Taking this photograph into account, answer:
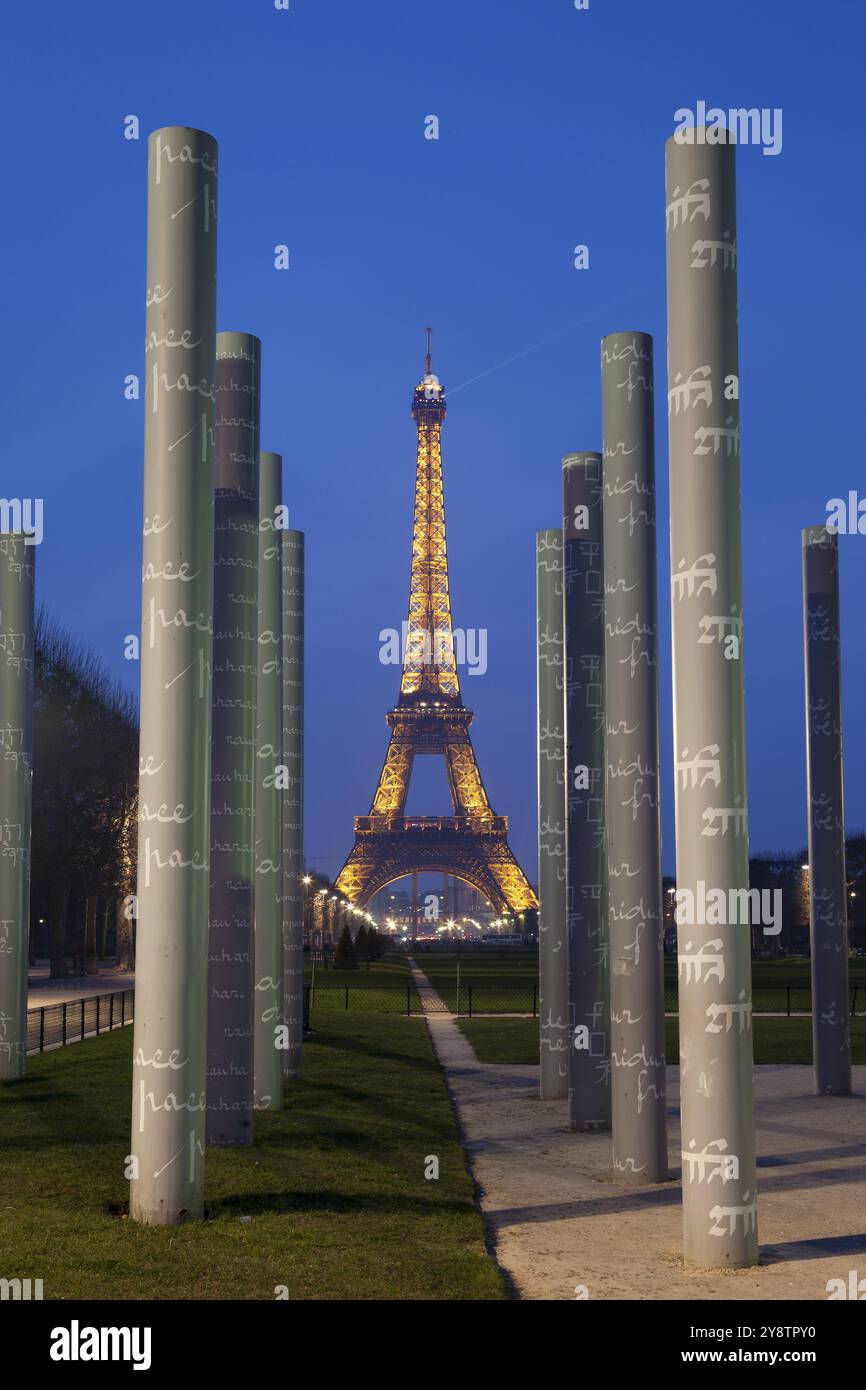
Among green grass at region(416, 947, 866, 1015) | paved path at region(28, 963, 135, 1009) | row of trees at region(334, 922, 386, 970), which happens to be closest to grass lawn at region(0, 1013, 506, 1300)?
green grass at region(416, 947, 866, 1015)

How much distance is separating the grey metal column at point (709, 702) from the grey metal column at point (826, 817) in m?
11.5

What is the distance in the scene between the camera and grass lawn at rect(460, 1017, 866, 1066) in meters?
28.1

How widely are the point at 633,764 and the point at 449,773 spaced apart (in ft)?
334

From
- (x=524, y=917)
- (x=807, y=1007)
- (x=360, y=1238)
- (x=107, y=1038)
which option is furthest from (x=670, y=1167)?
(x=524, y=917)

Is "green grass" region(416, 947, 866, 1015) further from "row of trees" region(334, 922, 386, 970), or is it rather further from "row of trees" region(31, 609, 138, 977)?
"row of trees" region(31, 609, 138, 977)

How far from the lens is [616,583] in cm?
1582

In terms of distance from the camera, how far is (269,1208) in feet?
41.1

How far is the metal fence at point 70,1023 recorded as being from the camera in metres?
29.1

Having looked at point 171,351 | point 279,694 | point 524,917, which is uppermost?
point 171,351

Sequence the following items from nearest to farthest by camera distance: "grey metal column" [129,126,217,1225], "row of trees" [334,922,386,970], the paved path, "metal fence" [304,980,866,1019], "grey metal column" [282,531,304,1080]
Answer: "grey metal column" [129,126,217,1225] < "grey metal column" [282,531,304,1080] < "metal fence" [304,980,866,1019] < the paved path < "row of trees" [334,922,386,970]

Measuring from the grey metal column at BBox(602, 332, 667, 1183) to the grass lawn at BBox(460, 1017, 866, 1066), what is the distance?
35.1ft

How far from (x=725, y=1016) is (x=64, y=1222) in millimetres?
5405

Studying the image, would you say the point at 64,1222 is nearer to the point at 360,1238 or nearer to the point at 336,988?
the point at 360,1238

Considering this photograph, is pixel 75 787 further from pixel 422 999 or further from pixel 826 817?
pixel 826 817
